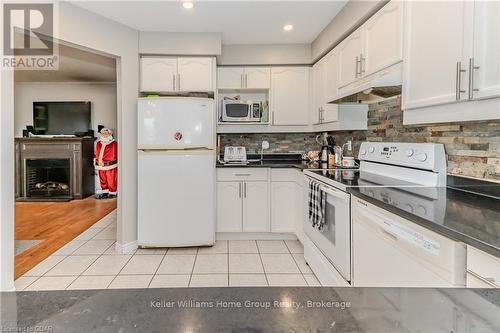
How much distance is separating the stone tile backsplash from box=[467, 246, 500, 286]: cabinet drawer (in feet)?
2.87

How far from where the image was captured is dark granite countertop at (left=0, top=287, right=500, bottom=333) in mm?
417

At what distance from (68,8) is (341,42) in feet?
8.01

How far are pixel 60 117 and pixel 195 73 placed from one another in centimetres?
415

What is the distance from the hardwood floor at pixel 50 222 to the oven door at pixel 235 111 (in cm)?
239

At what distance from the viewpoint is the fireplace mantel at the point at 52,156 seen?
5719 mm

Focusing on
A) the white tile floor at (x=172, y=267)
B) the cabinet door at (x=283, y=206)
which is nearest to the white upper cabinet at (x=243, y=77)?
the cabinet door at (x=283, y=206)

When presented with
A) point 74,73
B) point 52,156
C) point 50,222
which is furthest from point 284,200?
point 52,156

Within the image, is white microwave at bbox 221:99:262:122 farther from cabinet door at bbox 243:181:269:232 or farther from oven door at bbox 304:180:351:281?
oven door at bbox 304:180:351:281

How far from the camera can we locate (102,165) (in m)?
5.95

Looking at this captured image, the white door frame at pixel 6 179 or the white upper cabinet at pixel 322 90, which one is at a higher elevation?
the white upper cabinet at pixel 322 90

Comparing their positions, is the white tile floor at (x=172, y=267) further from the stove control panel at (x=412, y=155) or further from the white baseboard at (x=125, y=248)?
the stove control panel at (x=412, y=155)

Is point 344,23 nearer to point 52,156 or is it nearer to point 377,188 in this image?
point 377,188

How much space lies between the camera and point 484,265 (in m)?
0.86

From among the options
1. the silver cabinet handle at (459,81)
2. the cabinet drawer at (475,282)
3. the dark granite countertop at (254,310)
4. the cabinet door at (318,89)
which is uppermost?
the cabinet door at (318,89)
